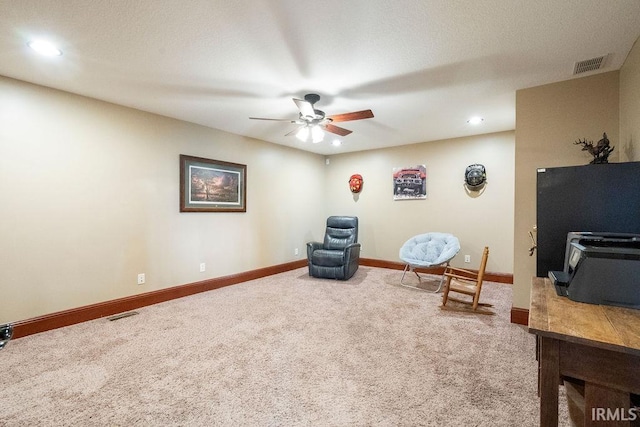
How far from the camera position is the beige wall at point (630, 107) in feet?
6.97

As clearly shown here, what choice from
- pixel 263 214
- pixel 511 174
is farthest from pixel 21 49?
pixel 511 174

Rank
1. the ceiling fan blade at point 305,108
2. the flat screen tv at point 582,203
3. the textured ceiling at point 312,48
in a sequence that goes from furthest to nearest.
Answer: the ceiling fan blade at point 305,108 < the flat screen tv at point 582,203 < the textured ceiling at point 312,48

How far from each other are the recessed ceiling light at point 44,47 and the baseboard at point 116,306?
236 cm

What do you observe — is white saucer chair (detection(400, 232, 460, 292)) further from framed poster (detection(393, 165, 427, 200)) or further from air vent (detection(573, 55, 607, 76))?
air vent (detection(573, 55, 607, 76))

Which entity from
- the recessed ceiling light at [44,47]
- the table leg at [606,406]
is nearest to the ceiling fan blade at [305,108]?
the recessed ceiling light at [44,47]

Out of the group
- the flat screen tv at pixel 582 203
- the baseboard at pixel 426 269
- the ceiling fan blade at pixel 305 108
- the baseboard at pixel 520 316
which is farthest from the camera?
the baseboard at pixel 426 269

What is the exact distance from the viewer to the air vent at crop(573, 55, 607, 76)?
2336 millimetres

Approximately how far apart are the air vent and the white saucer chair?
2.42 metres

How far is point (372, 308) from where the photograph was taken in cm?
339

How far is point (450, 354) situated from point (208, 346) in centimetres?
200

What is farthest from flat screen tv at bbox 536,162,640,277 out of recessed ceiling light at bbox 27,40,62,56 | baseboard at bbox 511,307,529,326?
recessed ceiling light at bbox 27,40,62,56

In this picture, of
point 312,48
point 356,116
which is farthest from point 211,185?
point 312,48

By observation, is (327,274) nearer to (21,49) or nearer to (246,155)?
(246,155)

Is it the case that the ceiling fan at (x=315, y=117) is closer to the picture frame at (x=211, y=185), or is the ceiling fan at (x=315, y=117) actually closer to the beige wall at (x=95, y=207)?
the picture frame at (x=211, y=185)
